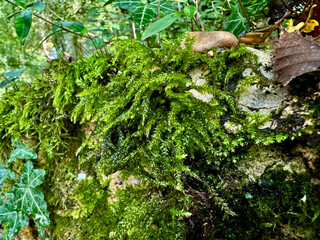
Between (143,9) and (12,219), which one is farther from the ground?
(143,9)

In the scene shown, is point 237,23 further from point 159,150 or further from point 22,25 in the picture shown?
point 22,25

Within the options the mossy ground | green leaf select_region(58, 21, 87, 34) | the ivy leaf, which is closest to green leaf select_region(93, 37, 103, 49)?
green leaf select_region(58, 21, 87, 34)

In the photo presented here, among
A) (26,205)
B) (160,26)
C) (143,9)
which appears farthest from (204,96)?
(26,205)

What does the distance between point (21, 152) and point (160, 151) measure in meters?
0.91

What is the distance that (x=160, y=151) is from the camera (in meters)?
0.85

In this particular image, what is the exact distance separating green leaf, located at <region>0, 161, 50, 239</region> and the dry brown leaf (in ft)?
4.50

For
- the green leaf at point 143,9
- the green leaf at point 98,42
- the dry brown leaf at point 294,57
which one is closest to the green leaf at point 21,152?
the green leaf at point 98,42

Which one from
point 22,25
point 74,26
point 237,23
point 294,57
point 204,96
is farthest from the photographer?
point 237,23

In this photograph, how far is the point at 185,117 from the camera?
0.90 meters

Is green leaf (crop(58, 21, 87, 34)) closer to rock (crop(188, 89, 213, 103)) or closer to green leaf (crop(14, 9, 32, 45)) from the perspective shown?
green leaf (crop(14, 9, 32, 45))

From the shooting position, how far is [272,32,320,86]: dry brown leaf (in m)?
0.74

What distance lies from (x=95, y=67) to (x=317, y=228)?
124 cm

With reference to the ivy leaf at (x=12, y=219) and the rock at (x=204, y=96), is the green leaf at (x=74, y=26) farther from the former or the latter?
the ivy leaf at (x=12, y=219)

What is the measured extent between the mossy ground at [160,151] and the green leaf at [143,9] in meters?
0.35
